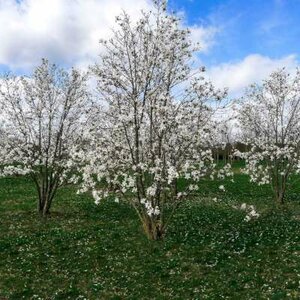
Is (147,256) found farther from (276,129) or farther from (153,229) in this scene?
(276,129)

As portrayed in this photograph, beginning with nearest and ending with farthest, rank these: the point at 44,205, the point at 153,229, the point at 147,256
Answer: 1. the point at 147,256
2. the point at 153,229
3. the point at 44,205

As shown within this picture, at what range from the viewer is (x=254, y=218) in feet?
77.3

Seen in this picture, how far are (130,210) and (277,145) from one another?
38.0 feet

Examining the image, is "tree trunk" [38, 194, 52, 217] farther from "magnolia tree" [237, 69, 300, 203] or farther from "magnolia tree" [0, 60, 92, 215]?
"magnolia tree" [237, 69, 300, 203]

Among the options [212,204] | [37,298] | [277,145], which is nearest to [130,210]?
[212,204]

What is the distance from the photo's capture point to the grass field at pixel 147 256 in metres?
14.1

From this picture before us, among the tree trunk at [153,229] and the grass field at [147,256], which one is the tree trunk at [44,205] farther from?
the tree trunk at [153,229]

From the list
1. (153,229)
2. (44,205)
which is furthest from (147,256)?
(44,205)

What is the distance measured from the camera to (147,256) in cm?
1736

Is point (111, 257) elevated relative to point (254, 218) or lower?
lower

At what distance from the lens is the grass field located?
1407 cm

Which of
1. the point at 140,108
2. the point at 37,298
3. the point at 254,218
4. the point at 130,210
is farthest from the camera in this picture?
the point at 130,210

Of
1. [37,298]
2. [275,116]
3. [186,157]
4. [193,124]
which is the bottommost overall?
[37,298]

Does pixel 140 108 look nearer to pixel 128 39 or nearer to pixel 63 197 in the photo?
pixel 128 39
